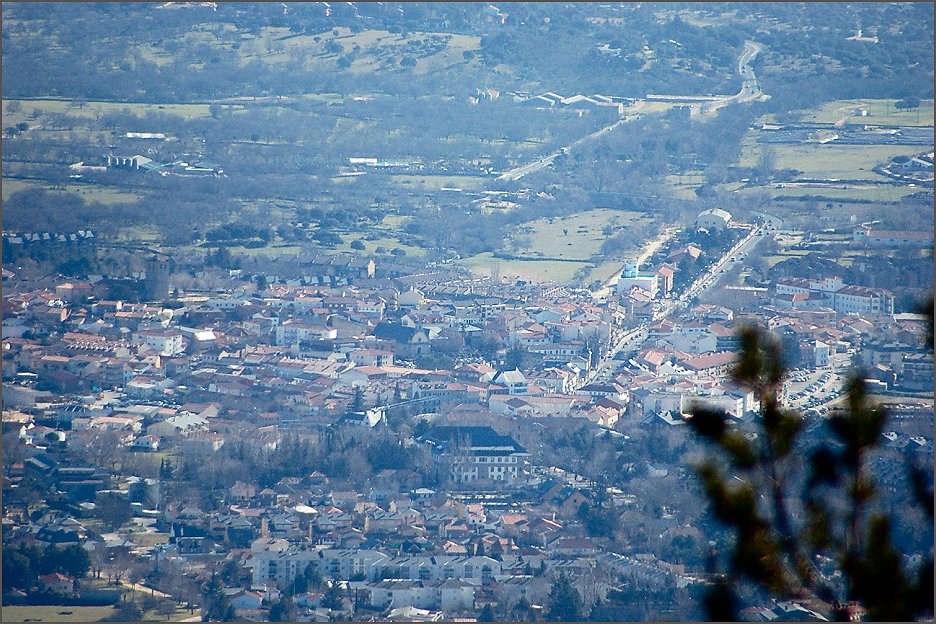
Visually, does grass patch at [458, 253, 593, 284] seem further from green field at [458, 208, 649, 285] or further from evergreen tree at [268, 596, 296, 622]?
evergreen tree at [268, 596, 296, 622]

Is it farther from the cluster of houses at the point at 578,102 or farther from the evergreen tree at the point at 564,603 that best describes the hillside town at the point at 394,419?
the cluster of houses at the point at 578,102

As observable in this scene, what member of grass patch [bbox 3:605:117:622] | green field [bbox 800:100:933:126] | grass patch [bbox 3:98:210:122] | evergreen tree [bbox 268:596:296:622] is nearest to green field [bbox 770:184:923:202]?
green field [bbox 800:100:933:126]

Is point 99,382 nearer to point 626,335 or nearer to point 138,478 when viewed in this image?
point 138,478

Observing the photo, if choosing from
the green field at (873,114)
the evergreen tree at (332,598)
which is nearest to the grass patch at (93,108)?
the green field at (873,114)

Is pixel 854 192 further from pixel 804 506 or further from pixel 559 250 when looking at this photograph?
pixel 804 506

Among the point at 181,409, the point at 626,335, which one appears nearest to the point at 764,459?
the point at 181,409

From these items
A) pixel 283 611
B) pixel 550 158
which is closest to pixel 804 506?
pixel 283 611
